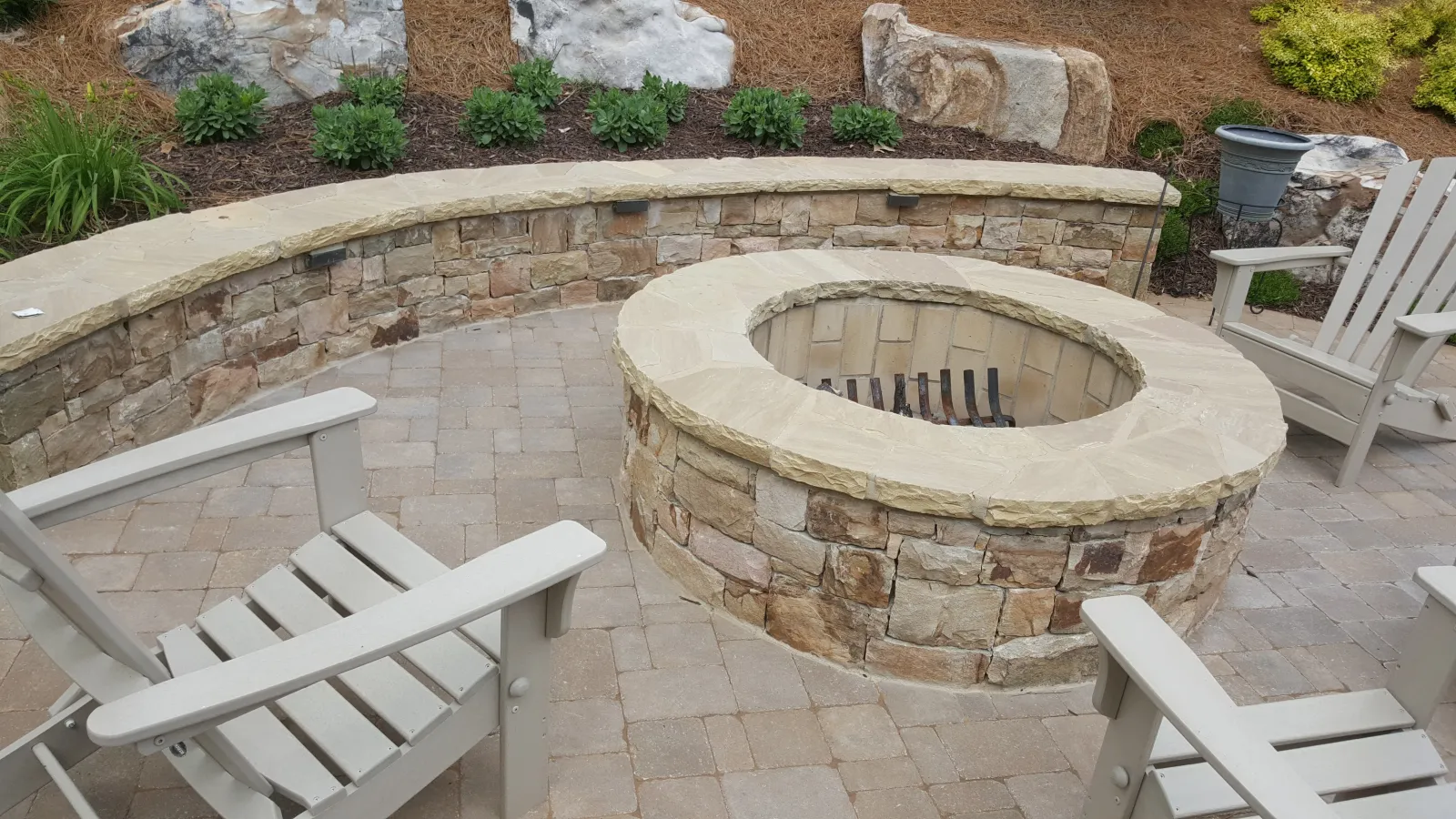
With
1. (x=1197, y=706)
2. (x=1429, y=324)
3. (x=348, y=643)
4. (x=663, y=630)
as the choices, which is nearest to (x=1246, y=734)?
(x=1197, y=706)

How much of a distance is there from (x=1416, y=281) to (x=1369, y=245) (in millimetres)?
227

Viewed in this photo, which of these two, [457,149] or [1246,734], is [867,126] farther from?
[1246,734]

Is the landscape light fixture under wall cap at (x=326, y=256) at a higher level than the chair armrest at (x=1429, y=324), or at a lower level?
lower

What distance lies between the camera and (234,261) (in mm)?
3533

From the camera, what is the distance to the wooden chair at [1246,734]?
163cm

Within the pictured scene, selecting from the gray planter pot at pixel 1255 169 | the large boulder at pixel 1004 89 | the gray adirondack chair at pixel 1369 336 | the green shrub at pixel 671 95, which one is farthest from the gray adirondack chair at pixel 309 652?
the large boulder at pixel 1004 89

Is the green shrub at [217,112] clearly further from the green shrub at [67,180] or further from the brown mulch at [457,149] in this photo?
the green shrub at [67,180]

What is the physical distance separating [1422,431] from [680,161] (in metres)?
3.32

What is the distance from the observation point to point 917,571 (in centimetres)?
255

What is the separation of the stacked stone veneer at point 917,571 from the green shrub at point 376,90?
3262mm

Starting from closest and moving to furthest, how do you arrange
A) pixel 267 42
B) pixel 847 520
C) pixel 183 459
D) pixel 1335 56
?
pixel 183 459 < pixel 847 520 < pixel 267 42 < pixel 1335 56

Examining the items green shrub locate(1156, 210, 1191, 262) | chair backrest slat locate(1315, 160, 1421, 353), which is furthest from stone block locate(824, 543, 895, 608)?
green shrub locate(1156, 210, 1191, 262)

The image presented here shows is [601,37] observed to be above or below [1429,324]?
above

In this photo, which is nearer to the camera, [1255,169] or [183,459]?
[183,459]
